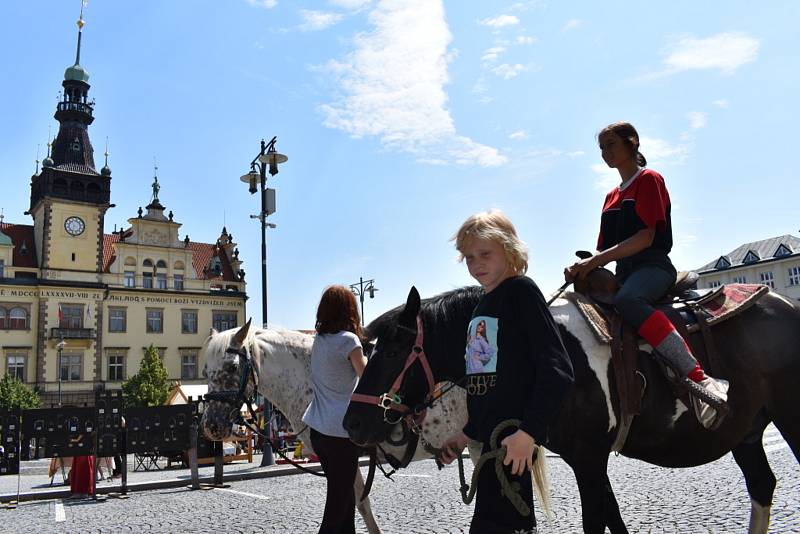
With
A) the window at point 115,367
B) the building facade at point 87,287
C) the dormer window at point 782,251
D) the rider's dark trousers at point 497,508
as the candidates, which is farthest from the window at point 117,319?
the dormer window at point 782,251

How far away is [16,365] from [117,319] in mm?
7667

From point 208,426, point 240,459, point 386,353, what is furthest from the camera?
point 240,459

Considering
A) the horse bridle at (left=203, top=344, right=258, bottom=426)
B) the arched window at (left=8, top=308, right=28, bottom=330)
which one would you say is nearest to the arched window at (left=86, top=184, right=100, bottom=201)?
the arched window at (left=8, top=308, right=28, bottom=330)

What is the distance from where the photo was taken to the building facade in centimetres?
4803

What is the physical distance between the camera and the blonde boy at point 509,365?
2.12 m

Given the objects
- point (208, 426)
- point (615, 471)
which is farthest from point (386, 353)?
point (615, 471)

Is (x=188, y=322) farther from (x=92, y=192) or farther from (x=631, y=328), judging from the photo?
(x=631, y=328)

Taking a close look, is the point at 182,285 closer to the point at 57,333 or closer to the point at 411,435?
the point at 57,333

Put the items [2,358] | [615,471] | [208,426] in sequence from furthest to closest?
1. [2,358]
2. [615,471]
3. [208,426]

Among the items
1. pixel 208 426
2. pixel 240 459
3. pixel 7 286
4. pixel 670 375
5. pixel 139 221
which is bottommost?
pixel 240 459

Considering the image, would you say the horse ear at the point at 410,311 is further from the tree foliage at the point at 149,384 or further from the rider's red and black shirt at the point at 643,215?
the tree foliage at the point at 149,384

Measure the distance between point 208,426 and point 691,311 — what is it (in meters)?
4.53

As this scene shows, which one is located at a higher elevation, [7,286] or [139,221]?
[139,221]

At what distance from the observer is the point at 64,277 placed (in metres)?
49.9
